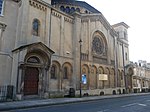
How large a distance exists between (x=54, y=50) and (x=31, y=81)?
5.12 m

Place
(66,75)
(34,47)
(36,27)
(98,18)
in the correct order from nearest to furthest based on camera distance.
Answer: (34,47) → (36,27) → (66,75) → (98,18)

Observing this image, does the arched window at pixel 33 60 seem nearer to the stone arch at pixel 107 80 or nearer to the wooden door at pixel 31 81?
the wooden door at pixel 31 81

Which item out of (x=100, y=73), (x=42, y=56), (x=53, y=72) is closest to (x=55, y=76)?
(x=53, y=72)

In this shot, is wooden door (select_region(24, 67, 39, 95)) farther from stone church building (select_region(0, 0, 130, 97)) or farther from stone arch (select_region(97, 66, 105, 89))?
stone arch (select_region(97, 66, 105, 89))

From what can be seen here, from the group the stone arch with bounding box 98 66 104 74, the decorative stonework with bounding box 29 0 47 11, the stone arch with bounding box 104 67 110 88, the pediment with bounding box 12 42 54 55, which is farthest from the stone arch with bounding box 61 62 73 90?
the stone arch with bounding box 104 67 110 88

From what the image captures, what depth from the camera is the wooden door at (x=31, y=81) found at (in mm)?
18656

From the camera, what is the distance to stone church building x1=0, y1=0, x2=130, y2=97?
1802 centimetres

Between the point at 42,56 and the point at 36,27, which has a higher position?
the point at 36,27

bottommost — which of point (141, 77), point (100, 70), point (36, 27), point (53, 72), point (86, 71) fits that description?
point (141, 77)

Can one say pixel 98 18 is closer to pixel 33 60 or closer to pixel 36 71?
pixel 33 60

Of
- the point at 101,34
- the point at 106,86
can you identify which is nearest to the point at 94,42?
the point at 101,34

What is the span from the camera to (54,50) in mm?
22078

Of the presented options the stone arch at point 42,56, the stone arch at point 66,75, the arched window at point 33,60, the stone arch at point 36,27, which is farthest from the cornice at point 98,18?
the arched window at point 33,60

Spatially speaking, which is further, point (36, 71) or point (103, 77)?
point (103, 77)
